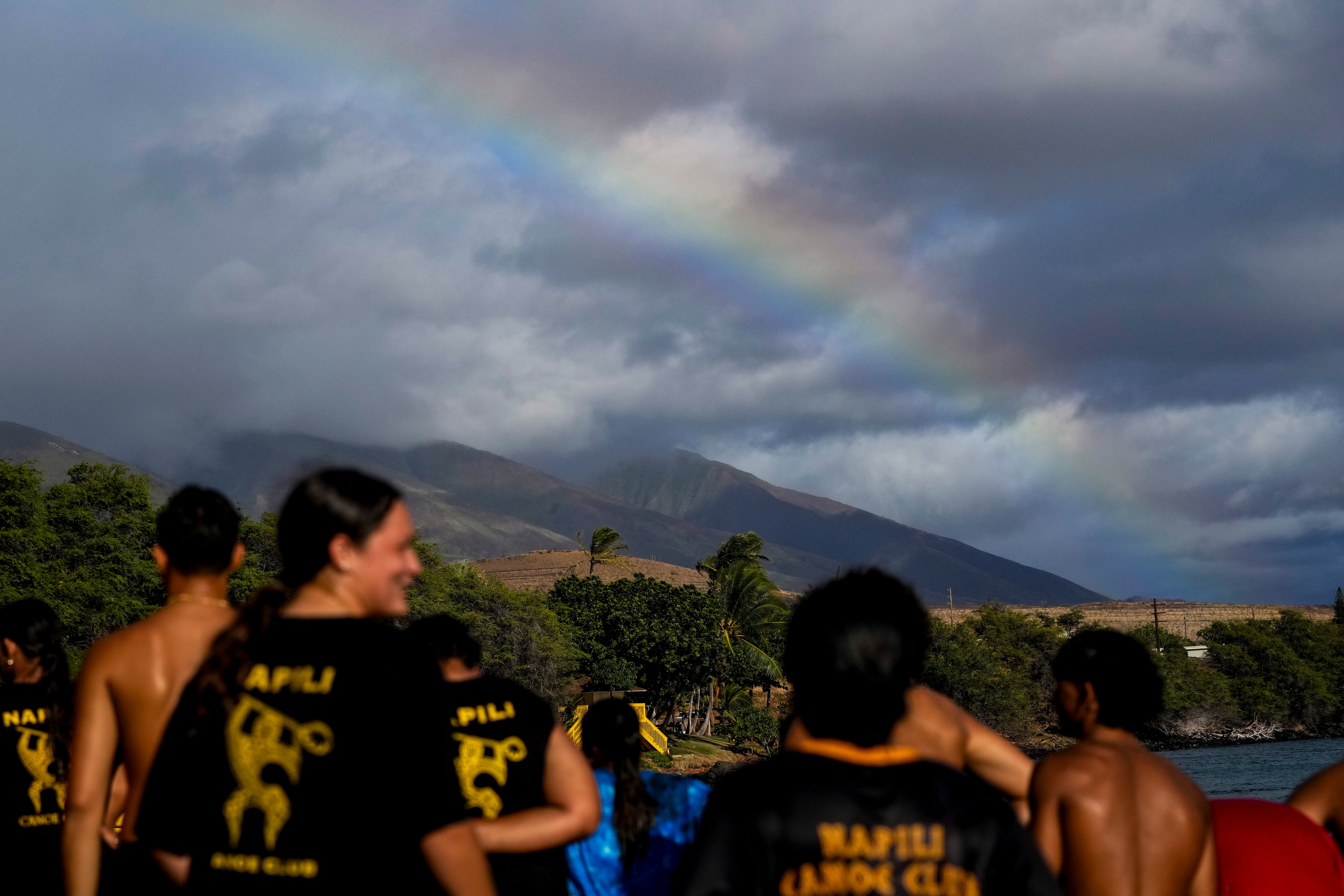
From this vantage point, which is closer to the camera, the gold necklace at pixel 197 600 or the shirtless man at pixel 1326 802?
the shirtless man at pixel 1326 802

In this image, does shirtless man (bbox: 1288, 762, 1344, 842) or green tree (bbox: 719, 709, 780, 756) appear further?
green tree (bbox: 719, 709, 780, 756)

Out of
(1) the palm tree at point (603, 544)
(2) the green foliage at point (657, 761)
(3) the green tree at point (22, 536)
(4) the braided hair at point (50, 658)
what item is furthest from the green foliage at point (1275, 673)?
(4) the braided hair at point (50, 658)

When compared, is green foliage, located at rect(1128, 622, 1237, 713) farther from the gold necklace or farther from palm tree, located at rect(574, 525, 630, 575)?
the gold necklace

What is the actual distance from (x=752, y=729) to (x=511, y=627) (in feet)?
47.8

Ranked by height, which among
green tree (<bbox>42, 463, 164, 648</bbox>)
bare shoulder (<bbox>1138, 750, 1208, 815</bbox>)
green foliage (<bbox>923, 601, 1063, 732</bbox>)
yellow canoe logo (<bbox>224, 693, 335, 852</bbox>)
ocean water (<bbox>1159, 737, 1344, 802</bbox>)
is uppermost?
green tree (<bbox>42, 463, 164, 648</bbox>)

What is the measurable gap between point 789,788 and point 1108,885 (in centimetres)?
155

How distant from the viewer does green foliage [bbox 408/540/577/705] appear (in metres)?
59.7

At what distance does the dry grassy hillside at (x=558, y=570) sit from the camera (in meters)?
154

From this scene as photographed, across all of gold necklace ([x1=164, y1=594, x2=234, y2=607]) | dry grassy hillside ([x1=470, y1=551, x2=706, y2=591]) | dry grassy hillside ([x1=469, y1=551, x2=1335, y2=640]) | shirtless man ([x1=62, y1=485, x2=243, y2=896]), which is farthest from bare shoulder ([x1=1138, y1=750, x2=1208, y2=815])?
dry grassy hillside ([x1=470, y1=551, x2=706, y2=591])

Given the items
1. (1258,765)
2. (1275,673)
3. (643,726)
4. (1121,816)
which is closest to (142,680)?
(1121,816)

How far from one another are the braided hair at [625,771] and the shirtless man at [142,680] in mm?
1813

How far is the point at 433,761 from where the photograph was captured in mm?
3127

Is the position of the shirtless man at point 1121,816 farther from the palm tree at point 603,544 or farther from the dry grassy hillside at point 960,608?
the dry grassy hillside at point 960,608

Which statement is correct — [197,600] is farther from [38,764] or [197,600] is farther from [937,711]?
[937,711]
